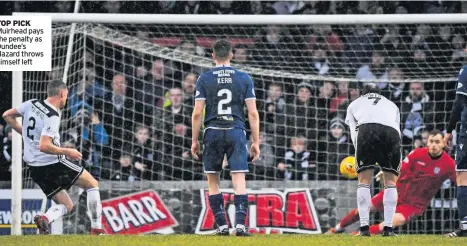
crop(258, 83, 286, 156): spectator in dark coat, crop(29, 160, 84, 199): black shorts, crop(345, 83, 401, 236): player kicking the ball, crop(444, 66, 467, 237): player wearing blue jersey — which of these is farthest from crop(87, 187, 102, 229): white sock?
crop(258, 83, 286, 156): spectator in dark coat

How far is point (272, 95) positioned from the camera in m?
15.8

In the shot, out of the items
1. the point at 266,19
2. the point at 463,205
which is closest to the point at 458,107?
the point at 463,205

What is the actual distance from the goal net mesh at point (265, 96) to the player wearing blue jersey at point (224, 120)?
14.2ft

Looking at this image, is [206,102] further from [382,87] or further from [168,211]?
[382,87]

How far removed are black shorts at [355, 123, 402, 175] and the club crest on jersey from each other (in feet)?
13.2

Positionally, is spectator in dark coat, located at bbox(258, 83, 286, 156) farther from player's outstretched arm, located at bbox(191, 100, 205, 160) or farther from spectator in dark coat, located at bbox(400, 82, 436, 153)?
player's outstretched arm, located at bbox(191, 100, 205, 160)

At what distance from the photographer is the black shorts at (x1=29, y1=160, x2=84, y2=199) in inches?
437

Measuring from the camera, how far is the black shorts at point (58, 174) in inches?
437

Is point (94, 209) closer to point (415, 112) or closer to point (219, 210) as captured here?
point (219, 210)

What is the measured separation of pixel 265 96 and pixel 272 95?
0.25m

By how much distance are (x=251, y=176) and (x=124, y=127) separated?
1.92 m

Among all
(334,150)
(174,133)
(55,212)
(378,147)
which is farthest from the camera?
(334,150)

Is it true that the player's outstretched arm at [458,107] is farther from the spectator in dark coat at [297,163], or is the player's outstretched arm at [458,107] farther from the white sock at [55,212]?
the spectator in dark coat at [297,163]

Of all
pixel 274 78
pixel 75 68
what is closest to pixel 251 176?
pixel 274 78
